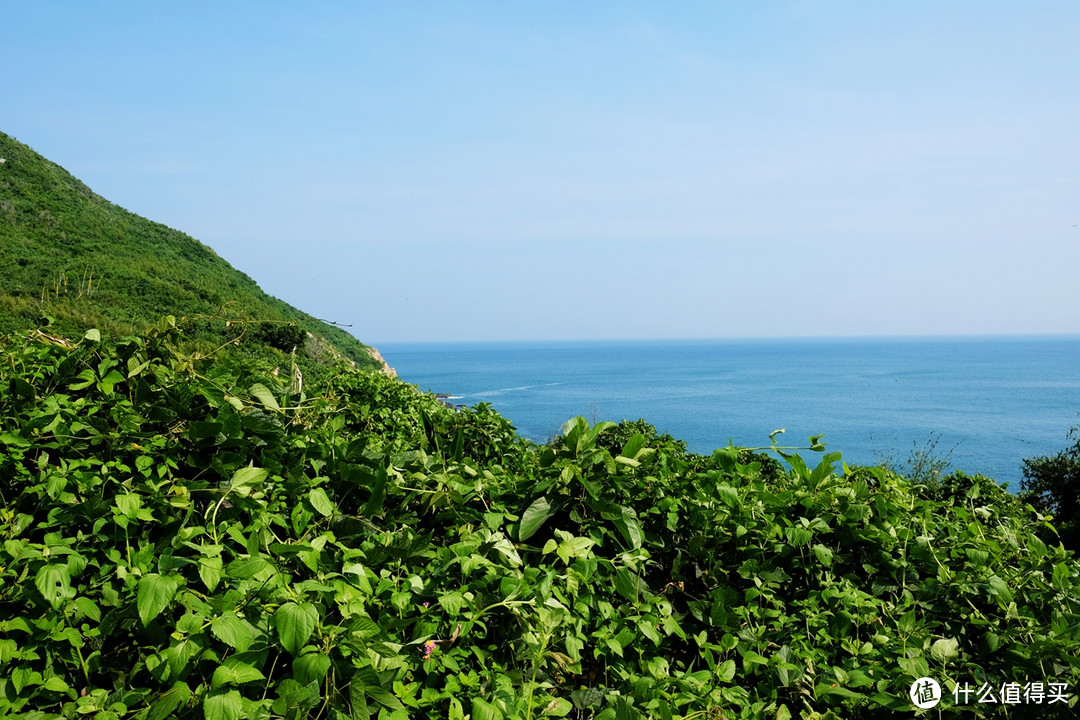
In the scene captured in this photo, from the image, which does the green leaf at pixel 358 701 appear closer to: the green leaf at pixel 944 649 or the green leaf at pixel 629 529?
the green leaf at pixel 629 529

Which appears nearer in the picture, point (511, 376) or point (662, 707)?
point (662, 707)

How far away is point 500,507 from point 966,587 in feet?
4.53

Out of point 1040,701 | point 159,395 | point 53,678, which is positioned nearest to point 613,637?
point 1040,701

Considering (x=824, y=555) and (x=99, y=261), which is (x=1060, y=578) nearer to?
(x=824, y=555)

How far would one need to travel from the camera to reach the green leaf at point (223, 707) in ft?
3.90

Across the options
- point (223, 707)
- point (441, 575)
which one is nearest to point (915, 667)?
point (441, 575)

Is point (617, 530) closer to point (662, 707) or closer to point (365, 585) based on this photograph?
point (662, 707)

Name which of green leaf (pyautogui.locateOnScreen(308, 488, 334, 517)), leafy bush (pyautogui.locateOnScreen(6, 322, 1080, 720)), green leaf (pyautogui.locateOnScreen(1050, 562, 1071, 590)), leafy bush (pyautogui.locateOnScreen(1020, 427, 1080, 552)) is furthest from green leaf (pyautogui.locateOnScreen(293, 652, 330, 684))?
leafy bush (pyautogui.locateOnScreen(1020, 427, 1080, 552))

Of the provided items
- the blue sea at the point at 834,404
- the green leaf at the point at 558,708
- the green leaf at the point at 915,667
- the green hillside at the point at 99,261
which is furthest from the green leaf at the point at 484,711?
the blue sea at the point at 834,404

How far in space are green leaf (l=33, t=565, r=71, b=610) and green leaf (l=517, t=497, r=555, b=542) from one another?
42.0 inches

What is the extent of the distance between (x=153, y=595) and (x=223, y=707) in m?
0.30

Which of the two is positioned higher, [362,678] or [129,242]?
[129,242]

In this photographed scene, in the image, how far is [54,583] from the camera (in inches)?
55.4

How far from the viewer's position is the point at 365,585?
4.95 feet
